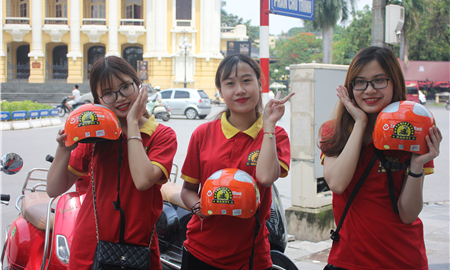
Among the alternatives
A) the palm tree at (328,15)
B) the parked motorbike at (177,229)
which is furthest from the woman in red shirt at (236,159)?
the palm tree at (328,15)

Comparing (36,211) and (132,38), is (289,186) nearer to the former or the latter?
Answer: (36,211)

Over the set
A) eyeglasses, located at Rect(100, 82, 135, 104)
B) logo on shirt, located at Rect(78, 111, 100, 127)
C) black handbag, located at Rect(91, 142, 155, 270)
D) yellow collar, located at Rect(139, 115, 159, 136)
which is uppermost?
eyeglasses, located at Rect(100, 82, 135, 104)

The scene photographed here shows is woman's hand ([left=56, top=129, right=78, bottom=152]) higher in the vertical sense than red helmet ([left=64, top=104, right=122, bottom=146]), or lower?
lower

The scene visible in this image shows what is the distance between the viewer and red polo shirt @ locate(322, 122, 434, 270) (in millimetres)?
1839

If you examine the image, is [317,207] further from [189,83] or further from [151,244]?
[189,83]

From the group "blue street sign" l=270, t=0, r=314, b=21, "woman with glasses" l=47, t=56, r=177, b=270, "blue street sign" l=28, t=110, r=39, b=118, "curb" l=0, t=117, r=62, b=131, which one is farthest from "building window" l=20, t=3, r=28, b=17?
"woman with glasses" l=47, t=56, r=177, b=270

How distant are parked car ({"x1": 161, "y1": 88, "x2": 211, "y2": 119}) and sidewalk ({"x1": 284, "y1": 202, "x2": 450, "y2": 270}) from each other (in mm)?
14957

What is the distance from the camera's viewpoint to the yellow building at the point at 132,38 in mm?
35844

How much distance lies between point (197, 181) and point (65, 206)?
119 cm

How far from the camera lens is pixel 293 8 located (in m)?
4.96

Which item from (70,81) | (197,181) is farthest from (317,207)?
(70,81)

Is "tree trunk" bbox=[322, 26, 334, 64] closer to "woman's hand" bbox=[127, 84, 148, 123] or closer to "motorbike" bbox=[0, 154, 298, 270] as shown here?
"motorbike" bbox=[0, 154, 298, 270]

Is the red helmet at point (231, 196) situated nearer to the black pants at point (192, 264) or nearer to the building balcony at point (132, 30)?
the black pants at point (192, 264)

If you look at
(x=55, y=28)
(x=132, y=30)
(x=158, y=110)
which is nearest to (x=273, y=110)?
(x=158, y=110)
